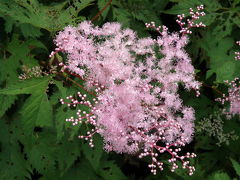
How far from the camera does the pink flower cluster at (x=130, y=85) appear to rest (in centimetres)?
211

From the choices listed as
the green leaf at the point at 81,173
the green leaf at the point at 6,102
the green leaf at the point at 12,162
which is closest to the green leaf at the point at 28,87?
the green leaf at the point at 6,102

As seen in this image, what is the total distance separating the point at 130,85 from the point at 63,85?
24.0 inches

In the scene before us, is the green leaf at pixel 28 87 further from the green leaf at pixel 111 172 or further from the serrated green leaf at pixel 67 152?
A: the green leaf at pixel 111 172

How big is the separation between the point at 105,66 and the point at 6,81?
2.84ft

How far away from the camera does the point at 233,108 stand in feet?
9.45

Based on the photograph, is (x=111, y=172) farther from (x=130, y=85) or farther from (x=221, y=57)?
(x=221, y=57)

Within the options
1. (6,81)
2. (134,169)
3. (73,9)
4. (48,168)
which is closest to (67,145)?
(48,168)

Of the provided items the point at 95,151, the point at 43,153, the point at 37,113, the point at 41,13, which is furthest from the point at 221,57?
the point at 43,153

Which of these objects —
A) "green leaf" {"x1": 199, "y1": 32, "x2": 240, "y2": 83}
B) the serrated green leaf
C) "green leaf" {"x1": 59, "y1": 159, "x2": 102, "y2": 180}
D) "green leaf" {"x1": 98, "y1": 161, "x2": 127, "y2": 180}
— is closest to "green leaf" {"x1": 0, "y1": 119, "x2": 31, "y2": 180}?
the serrated green leaf

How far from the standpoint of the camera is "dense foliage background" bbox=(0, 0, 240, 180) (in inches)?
88.4

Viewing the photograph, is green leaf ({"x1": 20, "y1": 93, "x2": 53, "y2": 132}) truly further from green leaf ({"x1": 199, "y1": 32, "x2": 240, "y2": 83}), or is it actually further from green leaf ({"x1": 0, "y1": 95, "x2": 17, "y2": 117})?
green leaf ({"x1": 199, "y1": 32, "x2": 240, "y2": 83})

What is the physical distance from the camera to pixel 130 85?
2.17 m

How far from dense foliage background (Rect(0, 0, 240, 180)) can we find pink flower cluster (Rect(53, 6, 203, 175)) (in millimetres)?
152

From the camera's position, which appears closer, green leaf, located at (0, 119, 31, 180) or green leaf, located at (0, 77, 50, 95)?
green leaf, located at (0, 77, 50, 95)
